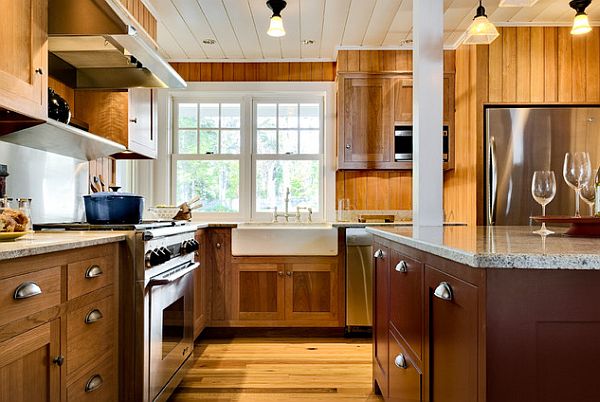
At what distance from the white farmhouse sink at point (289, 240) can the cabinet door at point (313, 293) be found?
0.12m

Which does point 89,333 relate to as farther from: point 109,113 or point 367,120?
point 367,120

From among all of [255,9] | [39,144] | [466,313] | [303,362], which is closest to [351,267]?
[303,362]

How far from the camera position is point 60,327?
1.50 meters

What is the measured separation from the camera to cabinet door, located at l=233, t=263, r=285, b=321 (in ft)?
11.8

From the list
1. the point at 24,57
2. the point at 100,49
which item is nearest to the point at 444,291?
the point at 24,57

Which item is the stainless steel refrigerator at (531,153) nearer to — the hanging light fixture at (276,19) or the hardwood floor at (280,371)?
the hardwood floor at (280,371)

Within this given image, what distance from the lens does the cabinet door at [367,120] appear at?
3.98m

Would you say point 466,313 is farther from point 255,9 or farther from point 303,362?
point 255,9

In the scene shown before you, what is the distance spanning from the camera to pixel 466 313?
112 centimetres

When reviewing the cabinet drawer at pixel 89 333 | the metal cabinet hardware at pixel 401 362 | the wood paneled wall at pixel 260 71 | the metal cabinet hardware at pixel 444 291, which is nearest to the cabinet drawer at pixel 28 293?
the cabinet drawer at pixel 89 333

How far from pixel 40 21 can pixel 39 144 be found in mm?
704

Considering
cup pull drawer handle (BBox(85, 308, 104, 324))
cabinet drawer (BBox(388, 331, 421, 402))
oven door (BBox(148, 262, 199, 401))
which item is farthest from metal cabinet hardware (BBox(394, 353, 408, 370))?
cup pull drawer handle (BBox(85, 308, 104, 324))

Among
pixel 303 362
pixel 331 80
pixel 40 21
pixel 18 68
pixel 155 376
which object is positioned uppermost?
pixel 331 80

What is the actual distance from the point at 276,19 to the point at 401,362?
2160mm
